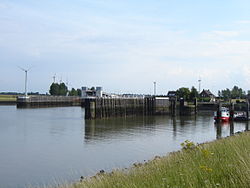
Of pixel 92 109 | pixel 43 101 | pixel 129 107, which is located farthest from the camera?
pixel 43 101

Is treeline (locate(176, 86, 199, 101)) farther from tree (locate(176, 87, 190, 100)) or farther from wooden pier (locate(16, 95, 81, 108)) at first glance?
wooden pier (locate(16, 95, 81, 108))

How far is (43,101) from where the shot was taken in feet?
461

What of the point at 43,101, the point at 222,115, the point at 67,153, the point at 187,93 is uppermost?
the point at 187,93

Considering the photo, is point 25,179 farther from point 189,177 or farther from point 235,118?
point 235,118

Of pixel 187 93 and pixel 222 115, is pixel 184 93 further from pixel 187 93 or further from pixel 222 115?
pixel 222 115

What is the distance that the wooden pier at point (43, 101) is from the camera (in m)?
129

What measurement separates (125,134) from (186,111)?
5360 cm

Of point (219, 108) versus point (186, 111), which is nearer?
point (219, 108)

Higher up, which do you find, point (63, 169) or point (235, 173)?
point (235, 173)

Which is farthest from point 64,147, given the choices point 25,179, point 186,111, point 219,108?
point 186,111

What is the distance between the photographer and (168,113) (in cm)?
9331

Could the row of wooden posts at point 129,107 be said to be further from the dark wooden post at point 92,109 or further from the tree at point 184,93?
the tree at point 184,93

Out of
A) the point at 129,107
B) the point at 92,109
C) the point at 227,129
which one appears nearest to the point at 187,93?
the point at 129,107

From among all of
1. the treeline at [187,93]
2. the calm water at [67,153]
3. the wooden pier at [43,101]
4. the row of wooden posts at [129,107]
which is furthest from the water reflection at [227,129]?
the wooden pier at [43,101]
